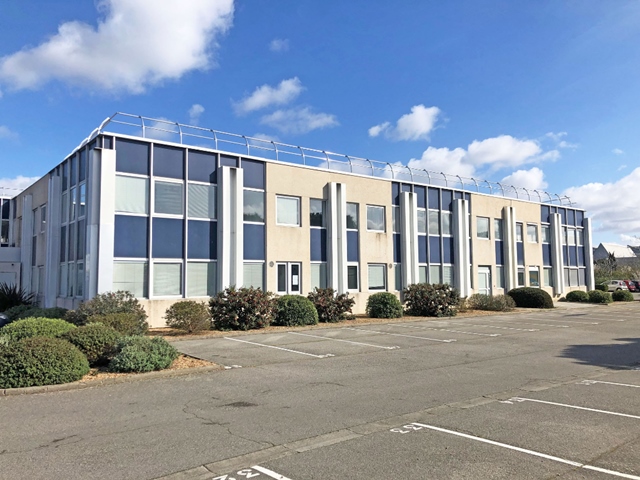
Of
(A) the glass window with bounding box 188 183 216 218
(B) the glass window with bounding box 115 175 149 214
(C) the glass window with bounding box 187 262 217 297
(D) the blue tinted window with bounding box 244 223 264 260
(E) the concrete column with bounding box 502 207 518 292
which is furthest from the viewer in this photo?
(E) the concrete column with bounding box 502 207 518 292

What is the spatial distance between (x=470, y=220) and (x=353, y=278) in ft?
34.8

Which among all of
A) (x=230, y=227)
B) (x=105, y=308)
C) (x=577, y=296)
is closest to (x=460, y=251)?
(x=577, y=296)

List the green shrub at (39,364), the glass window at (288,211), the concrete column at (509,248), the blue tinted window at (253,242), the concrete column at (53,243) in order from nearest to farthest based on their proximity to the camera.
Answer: the green shrub at (39,364)
the concrete column at (53,243)
the blue tinted window at (253,242)
the glass window at (288,211)
the concrete column at (509,248)

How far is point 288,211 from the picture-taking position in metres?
Answer: 24.2

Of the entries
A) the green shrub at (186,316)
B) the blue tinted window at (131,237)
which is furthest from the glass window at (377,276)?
the blue tinted window at (131,237)

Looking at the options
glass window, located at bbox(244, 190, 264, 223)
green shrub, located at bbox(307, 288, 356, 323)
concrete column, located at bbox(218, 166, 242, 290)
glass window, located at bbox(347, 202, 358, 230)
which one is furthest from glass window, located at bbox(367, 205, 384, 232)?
concrete column, located at bbox(218, 166, 242, 290)

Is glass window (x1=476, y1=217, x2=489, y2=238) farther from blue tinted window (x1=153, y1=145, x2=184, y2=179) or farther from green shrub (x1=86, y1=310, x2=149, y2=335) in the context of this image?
green shrub (x1=86, y1=310, x2=149, y2=335)

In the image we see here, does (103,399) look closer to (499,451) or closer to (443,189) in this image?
(499,451)

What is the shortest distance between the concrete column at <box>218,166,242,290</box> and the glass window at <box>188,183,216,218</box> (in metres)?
0.31

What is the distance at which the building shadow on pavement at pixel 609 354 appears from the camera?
39.5ft

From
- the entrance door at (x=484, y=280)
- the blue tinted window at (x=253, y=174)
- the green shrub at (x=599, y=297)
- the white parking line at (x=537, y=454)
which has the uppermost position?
the blue tinted window at (x=253, y=174)

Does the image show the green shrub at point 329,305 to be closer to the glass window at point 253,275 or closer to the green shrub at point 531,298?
the glass window at point 253,275

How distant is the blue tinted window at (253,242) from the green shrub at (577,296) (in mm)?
26067

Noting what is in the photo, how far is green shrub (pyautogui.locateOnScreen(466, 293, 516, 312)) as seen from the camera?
28875 mm
